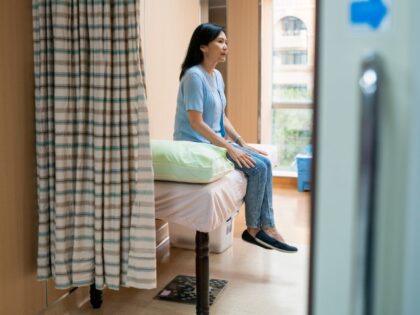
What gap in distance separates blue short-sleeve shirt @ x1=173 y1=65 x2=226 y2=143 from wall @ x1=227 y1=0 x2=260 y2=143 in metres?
2.03

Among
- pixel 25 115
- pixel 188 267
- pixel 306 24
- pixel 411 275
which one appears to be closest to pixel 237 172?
pixel 188 267

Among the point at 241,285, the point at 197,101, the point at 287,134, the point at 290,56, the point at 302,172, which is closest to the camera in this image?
the point at 197,101

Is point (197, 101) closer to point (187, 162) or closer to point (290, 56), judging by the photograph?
point (187, 162)

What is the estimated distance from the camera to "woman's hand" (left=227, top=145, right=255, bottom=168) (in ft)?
7.69

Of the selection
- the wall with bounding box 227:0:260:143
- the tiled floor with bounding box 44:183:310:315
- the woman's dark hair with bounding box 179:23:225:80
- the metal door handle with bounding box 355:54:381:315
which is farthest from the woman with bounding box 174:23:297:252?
the wall with bounding box 227:0:260:143

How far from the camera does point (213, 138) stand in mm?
2354

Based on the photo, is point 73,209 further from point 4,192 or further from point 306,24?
point 306,24

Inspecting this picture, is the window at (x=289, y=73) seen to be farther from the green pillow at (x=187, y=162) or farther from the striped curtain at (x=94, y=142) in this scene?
the striped curtain at (x=94, y=142)

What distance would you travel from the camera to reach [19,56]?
1.83 meters

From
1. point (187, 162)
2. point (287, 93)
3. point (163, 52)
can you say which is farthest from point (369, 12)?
point (287, 93)

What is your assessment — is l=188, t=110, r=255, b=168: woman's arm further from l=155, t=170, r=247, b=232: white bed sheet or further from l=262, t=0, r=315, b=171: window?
l=262, t=0, r=315, b=171: window

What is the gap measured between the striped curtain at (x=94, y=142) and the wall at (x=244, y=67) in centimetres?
293

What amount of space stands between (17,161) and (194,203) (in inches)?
28.4

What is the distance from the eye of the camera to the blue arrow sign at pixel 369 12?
0.43m
